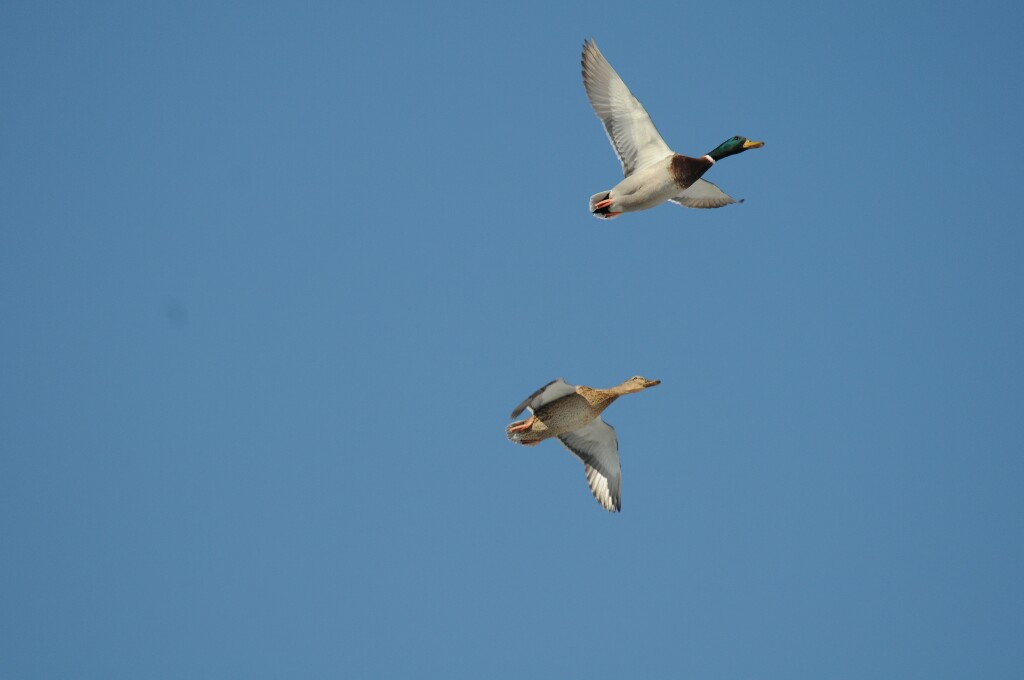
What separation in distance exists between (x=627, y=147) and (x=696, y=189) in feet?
6.67

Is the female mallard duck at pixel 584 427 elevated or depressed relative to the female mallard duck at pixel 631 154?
depressed

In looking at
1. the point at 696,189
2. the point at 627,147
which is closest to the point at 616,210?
the point at 627,147

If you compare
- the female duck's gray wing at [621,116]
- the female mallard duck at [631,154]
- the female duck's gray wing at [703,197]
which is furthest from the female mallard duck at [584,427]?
the female duck's gray wing at [703,197]

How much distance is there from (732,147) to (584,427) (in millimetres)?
5150

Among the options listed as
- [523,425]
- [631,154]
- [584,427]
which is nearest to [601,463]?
[584,427]

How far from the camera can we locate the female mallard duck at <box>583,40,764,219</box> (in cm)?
1736

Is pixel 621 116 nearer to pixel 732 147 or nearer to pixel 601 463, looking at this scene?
pixel 732 147

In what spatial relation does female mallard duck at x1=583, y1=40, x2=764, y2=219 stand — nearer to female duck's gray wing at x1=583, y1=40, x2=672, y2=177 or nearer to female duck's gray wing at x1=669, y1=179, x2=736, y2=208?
female duck's gray wing at x1=583, y1=40, x2=672, y2=177

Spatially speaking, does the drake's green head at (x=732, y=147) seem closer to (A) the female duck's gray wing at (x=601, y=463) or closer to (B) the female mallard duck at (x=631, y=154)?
(B) the female mallard duck at (x=631, y=154)

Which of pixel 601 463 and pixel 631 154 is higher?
pixel 631 154

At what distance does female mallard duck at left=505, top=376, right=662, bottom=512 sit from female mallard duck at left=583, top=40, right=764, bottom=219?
9.01 feet

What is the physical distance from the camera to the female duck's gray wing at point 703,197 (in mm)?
19453

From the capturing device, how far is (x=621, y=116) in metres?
17.9

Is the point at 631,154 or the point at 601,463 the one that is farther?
the point at 631,154
